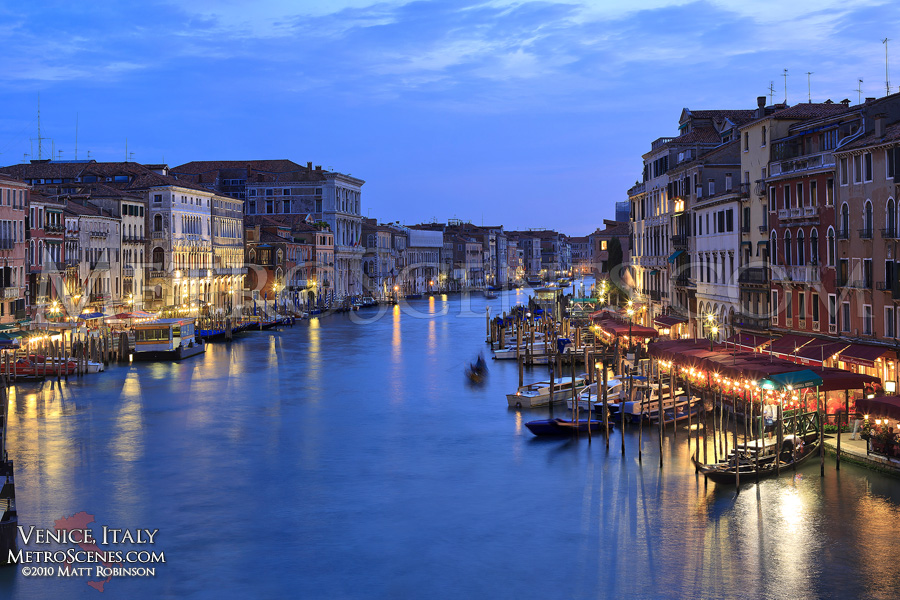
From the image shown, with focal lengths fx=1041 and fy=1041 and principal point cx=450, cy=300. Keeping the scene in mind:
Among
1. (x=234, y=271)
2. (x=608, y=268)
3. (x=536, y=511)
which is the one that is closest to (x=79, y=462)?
(x=536, y=511)

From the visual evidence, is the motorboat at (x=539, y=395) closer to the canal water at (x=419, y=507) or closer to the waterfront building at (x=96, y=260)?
the canal water at (x=419, y=507)

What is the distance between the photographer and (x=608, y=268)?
58312 millimetres

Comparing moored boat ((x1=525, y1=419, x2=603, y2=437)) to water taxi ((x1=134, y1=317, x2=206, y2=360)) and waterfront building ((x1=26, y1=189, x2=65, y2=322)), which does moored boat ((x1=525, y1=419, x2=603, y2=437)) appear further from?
waterfront building ((x1=26, y1=189, x2=65, y2=322))

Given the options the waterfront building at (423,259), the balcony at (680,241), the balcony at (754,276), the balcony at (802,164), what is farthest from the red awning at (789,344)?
the waterfront building at (423,259)

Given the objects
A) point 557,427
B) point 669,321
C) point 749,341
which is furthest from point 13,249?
point 749,341

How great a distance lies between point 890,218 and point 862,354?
2.87 meters

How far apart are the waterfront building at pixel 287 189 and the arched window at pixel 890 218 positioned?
6366 centimetres

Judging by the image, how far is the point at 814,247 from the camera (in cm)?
2514

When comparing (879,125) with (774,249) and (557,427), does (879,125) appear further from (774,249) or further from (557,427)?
(557,427)

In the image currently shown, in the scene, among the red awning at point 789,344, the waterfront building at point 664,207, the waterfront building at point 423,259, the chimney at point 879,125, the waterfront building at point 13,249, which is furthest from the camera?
the waterfront building at point 423,259

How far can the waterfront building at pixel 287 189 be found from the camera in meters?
82.3

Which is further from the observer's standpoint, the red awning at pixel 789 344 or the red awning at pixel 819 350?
the red awning at pixel 789 344

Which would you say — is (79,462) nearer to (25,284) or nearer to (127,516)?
(127,516)

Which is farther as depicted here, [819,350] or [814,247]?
[814,247]
